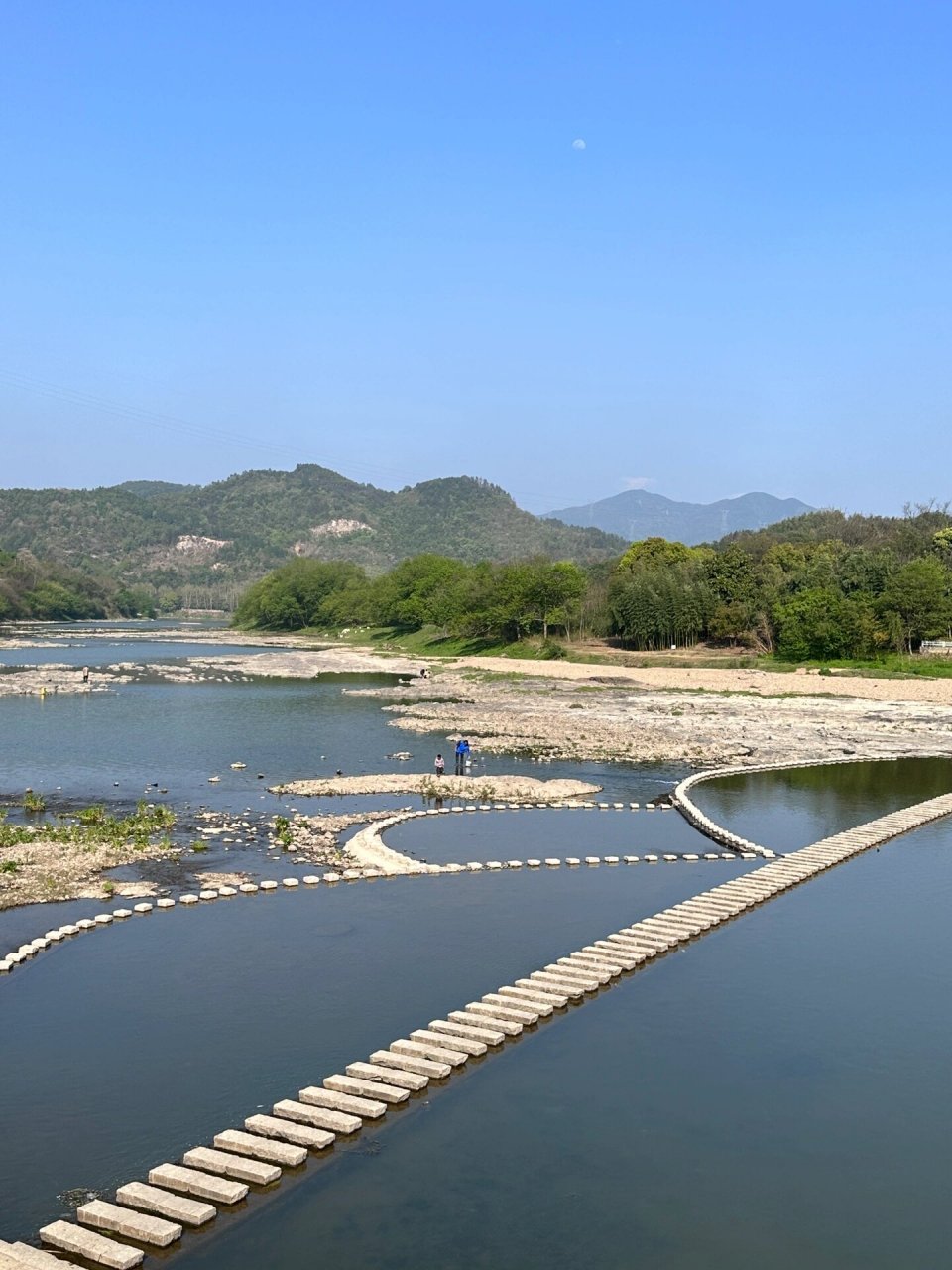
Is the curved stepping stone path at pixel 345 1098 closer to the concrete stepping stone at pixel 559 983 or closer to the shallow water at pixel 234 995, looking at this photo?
the concrete stepping stone at pixel 559 983

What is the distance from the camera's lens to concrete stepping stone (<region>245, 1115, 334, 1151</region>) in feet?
49.8

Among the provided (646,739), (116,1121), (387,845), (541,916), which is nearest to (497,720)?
(646,739)

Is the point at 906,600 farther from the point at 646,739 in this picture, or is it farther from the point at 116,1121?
the point at 116,1121

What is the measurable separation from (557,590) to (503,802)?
7568 cm

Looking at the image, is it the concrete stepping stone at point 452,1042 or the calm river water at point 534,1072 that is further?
the concrete stepping stone at point 452,1042

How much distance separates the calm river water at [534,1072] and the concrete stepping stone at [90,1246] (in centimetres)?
57

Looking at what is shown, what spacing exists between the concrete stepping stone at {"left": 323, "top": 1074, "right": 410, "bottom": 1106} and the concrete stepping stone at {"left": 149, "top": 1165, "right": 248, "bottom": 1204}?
8.53 ft

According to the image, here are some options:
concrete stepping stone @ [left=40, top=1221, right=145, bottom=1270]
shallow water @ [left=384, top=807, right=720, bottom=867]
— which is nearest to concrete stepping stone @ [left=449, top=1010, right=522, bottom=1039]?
concrete stepping stone @ [left=40, top=1221, right=145, bottom=1270]

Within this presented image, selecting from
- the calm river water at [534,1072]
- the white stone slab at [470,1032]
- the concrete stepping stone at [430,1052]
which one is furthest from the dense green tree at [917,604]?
the concrete stepping stone at [430,1052]

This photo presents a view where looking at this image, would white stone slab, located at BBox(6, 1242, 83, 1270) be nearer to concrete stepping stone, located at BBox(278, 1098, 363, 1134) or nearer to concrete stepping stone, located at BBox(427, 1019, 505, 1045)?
concrete stepping stone, located at BBox(278, 1098, 363, 1134)

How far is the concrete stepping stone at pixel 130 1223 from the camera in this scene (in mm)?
13086

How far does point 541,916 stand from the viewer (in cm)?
2597

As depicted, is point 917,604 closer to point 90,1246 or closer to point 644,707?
point 644,707

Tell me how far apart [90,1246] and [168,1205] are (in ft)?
3.41
